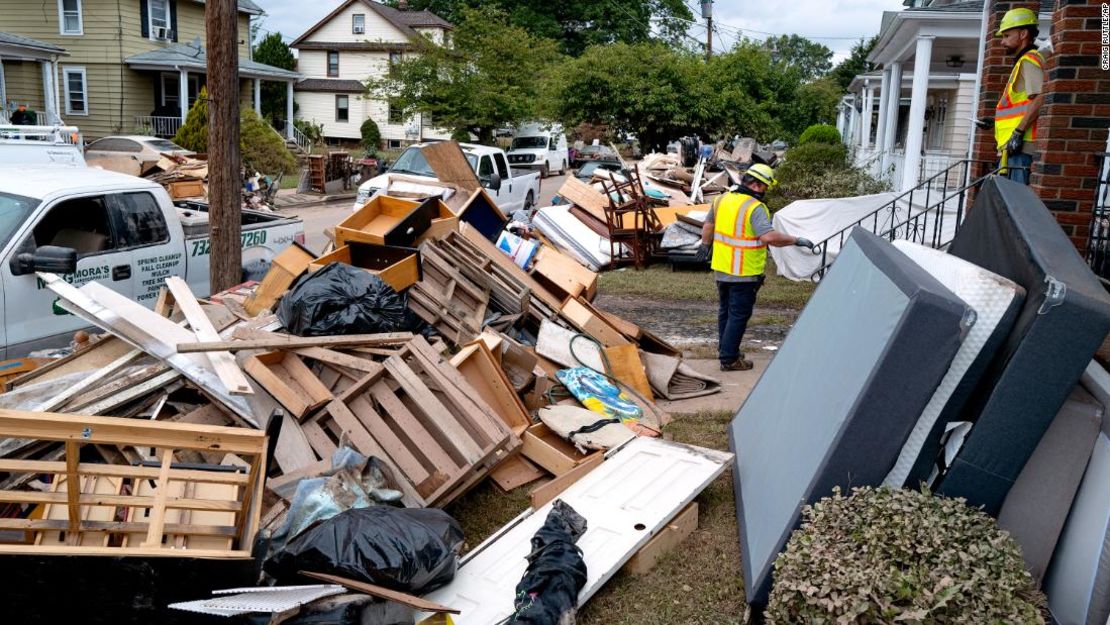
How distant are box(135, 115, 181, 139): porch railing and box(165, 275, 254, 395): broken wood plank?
93.6ft

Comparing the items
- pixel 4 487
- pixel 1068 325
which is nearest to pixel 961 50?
pixel 1068 325

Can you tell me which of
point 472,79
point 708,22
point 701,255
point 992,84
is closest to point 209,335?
point 992,84

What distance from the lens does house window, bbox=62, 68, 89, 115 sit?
3228 cm

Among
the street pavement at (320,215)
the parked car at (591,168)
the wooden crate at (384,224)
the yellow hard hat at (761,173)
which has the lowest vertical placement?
the street pavement at (320,215)

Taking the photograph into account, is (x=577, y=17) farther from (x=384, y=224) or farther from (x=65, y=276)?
(x=65, y=276)

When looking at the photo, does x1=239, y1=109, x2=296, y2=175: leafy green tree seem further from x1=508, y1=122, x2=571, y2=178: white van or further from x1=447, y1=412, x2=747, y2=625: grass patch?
x1=447, y1=412, x2=747, y2=625: grass patch

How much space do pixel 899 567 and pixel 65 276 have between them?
19.7 ft

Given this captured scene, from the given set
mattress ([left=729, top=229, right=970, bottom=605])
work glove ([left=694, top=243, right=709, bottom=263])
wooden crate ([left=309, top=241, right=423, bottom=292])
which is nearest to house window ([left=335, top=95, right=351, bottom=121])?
work glove ([left=694, top=243, right=709, bottom=263])

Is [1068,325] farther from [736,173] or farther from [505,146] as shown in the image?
[505,146]

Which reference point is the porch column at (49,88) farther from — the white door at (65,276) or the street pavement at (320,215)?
the white door at (65,276)

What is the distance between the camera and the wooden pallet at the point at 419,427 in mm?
5273

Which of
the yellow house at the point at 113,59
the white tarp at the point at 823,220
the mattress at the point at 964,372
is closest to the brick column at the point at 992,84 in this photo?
the white tarp at the point at 823,220

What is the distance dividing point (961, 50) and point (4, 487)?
1755 centimetres

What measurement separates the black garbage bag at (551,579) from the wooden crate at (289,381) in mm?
1826
